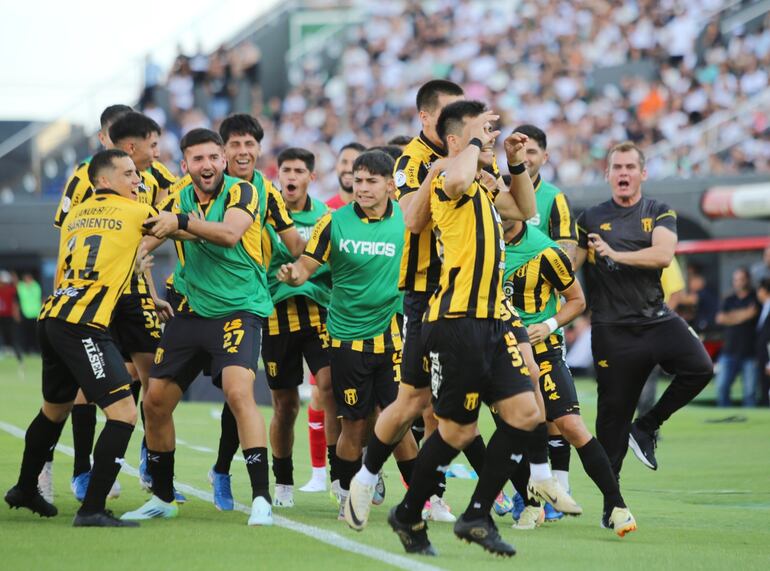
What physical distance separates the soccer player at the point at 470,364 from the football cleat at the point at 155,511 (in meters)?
1.83

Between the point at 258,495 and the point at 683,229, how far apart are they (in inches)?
616

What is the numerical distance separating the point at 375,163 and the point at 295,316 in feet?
4.58

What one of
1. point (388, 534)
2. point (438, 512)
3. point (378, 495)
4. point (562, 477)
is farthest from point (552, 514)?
point (388, 534)

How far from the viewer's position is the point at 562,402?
8258mm

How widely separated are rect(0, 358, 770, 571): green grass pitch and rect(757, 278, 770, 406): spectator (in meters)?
5.89

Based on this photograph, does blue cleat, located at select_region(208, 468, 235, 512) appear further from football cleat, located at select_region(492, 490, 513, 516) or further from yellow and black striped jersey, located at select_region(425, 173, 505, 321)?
yellow and black striped jersey, located at select_region(425, 173, 505, 321)

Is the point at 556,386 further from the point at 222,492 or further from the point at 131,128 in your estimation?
the point at 131,128

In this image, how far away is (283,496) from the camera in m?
8.96

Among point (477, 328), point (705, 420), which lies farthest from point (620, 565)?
point (705, 420)

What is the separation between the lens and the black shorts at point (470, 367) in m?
6.72

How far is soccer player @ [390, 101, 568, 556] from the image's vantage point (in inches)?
265

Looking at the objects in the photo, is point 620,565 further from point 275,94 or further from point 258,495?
point 275,94

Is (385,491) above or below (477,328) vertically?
below

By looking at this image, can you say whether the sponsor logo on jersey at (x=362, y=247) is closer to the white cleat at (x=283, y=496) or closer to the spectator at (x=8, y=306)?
the white cleat at (x=283, y=496)
